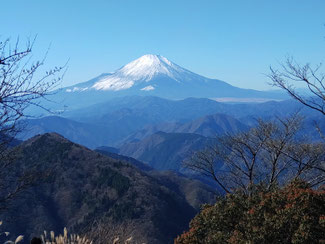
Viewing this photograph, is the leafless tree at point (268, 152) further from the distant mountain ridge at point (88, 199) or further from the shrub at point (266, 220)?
the distant mountain ridge at point (88, 199)

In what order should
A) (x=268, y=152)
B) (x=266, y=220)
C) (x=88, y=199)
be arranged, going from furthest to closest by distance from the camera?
1. (x=88, y=199)
2. (x=268, y=152)
3. (x=266, y=220)

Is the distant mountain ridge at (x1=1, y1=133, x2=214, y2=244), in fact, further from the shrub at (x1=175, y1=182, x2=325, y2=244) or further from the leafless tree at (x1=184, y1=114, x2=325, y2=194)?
the shrub at (x1=175, y1=182, x2=325, y2=244)

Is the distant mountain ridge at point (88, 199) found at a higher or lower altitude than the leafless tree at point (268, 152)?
lower

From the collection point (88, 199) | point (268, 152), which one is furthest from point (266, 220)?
point (88, 199)

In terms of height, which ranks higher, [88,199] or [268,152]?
[268,152]

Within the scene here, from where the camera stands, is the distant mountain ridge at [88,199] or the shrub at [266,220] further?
the distant mountain ridge at [88,199]

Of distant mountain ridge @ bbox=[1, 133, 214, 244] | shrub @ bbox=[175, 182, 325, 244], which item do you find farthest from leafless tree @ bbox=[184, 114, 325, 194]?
distant mountain ridge @ bbox=[1, 133, 214, 244]

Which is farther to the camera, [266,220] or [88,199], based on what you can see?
[88,199]

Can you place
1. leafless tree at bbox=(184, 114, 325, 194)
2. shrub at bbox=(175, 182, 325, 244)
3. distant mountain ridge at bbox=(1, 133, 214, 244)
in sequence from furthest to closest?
distant mountain ridge at bbox=(1, 133, 214, 244)
leafless tree at bbox=(184, 114, 325, 194)
shrub at bbox=(175, 182, 325, 244)

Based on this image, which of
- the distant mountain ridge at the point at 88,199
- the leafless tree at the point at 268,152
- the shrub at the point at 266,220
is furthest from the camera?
the distant mountain ridge at the point at 88,199

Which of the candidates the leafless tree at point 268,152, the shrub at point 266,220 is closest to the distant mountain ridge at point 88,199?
the leafless tree at point 268,152

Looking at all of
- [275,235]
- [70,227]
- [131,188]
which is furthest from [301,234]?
[131,188]

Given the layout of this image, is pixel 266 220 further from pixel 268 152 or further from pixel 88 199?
pixel 88 199
